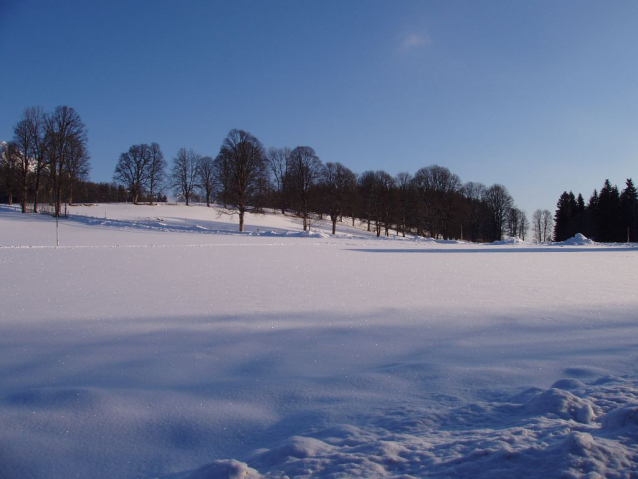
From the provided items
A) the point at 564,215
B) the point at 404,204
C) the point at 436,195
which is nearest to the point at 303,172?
the point at 404,204

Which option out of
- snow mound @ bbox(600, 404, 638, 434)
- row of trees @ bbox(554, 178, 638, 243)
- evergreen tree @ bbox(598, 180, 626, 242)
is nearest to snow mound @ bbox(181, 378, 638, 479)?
snow mound @ bbox(600, 404, 638, 434)

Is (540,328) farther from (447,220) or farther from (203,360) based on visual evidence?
(447,220)

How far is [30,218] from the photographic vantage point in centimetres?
3116

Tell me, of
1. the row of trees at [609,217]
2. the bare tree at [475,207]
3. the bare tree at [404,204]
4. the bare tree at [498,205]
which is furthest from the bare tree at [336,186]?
the row of trees at [609,217]

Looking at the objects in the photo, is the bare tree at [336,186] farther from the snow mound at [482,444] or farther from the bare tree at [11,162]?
the snow mound at [482,444]

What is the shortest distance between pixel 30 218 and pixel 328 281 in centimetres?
3393

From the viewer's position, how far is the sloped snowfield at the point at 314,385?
69.4 inches

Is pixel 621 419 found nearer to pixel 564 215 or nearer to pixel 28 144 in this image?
pixel 28 144

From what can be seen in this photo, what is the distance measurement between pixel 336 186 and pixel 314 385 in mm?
44092

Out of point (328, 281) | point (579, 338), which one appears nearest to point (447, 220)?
point (328, 281)

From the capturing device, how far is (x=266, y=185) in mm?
36625

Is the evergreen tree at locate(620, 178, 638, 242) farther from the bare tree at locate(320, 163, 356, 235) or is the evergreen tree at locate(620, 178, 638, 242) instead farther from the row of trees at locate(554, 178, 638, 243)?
the bare tree at locate(320, 163, 356, 235)

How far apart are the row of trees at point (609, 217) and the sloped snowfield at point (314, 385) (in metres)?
59.3

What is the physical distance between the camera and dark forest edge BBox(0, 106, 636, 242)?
34938 mm
